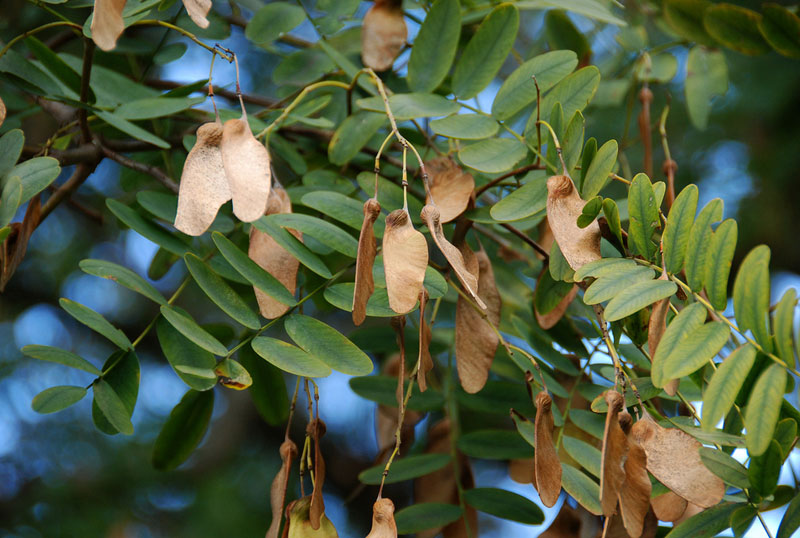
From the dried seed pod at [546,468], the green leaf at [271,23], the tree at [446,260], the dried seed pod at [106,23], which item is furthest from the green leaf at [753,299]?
the green leaf at [271,23]

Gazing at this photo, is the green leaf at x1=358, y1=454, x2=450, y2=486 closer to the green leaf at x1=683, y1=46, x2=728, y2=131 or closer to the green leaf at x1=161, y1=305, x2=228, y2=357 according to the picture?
the green leaf at x1=161, y1=305, x2=228, y2=357

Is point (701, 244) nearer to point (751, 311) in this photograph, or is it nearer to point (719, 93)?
point (751, 311)

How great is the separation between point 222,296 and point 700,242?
0.28 metres

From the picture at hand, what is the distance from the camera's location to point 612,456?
1.16 ft

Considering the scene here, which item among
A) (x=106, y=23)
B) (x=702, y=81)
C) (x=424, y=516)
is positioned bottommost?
(x=424, y=516)

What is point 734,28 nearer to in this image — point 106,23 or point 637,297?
point 637,297

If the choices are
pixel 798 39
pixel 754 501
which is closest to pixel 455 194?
pixel 754 501

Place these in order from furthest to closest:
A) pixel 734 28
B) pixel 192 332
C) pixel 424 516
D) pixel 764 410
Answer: pixel 734 28 → pixel 424 516 → pixel 192 332 → pixel 764 410

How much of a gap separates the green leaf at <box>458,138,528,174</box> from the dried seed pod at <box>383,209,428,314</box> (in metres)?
0.13

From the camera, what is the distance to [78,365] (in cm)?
44

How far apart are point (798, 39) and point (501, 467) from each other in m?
0.76

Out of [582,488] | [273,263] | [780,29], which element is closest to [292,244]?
[273,263]

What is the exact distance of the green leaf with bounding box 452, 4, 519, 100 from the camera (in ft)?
1.72

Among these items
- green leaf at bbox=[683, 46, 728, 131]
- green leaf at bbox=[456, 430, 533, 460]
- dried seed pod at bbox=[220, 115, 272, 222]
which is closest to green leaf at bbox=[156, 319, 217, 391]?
dried seed pod at bbox=[220, 115, 272, 222]
